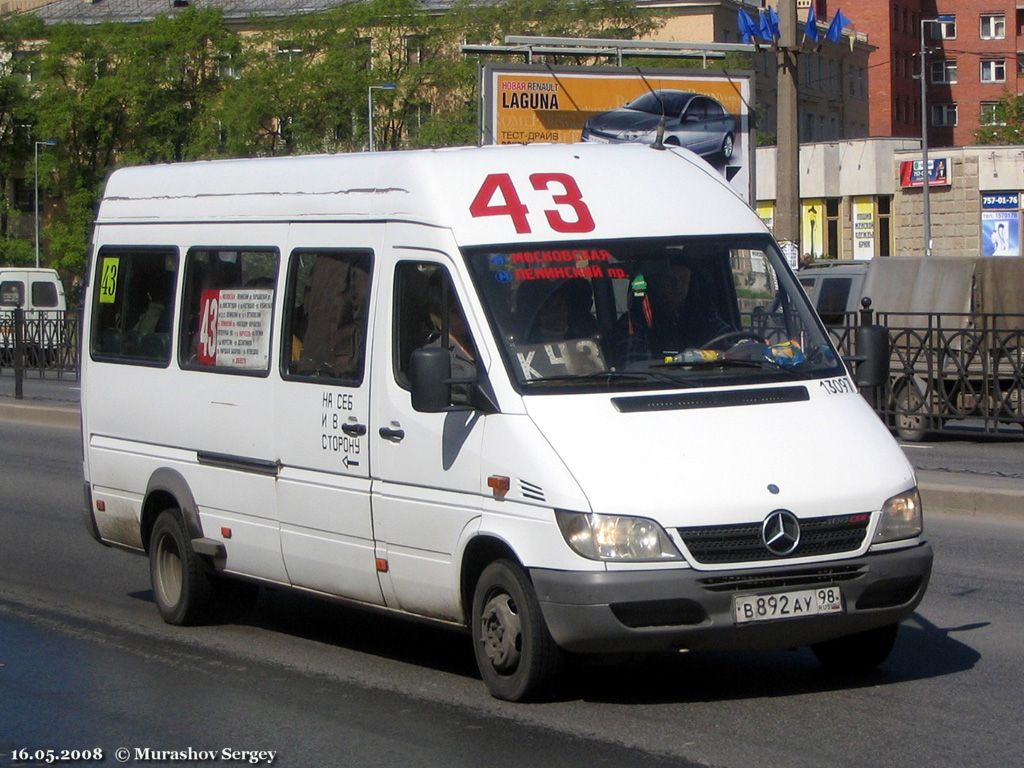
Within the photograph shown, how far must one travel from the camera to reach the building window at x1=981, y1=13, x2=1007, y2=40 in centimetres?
11538

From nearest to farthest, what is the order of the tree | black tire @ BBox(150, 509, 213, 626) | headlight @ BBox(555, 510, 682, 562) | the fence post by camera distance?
headlight @ BBox(555, 510, 682, 562) → black tire @ BBox(150, 509, 213, 626) → the fence post → the tree

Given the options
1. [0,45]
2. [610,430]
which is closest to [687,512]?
[610,430]

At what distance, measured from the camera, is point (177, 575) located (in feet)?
30.2

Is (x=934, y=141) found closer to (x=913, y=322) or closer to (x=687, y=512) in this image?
(x=913, y=322)

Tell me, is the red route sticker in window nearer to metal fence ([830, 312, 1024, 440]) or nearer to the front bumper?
the front bumper

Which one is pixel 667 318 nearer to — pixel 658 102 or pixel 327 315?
pixel 327 315

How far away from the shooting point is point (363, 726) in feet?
21.9

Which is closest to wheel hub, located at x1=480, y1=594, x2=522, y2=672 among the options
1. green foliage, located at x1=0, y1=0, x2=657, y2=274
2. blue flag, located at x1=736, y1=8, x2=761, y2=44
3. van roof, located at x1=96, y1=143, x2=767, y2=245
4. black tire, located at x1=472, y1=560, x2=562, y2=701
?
black tire, located at x1=472, y1=560, x2=562, y2=701

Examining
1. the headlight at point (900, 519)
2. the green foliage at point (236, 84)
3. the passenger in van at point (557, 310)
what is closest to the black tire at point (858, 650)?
the headlight at point (900, 519)

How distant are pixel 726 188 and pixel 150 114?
7638 centimetres

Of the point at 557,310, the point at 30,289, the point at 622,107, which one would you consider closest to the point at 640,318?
the point at 557,310

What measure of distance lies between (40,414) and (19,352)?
416cm

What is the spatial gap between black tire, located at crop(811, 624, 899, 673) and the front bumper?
24.0 inches

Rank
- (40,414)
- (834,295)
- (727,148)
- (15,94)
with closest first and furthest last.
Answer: (834,295), (40,414), (727,148), (15,94)
